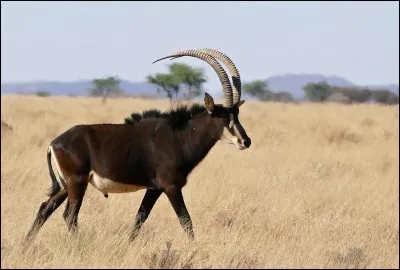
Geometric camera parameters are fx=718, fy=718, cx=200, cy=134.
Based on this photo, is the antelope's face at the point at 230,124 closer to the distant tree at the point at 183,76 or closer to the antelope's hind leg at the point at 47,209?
the antelope's hind leg at the point at 47,209

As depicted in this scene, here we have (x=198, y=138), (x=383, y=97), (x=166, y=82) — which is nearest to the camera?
(x=198, y=138)

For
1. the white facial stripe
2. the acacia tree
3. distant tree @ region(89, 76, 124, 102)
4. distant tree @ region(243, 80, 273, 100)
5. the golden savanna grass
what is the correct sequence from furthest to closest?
distant tree @ region(243, 80, 273, 100), distant tree @ region(89, 76, 124, 102), the acacia tree, the white facial stripe, the golden savanna grass

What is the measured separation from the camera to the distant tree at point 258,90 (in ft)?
227

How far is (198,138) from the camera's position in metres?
7.16

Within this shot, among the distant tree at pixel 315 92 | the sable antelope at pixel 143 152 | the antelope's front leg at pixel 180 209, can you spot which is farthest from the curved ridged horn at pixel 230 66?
the distant tree at pixel 315 92

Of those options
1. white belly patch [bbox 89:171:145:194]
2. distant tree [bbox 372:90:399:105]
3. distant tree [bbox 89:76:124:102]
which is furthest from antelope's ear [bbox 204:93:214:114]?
distant tree [bbox 372:90:399:105]

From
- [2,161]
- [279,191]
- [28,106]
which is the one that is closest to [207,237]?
[279,191]

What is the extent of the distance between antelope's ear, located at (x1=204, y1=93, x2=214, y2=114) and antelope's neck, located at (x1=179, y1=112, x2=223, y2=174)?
0.11 meters

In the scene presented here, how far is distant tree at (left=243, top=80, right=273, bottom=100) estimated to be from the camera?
69.1 meters

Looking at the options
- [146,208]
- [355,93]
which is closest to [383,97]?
[355,93]

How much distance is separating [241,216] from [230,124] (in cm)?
171

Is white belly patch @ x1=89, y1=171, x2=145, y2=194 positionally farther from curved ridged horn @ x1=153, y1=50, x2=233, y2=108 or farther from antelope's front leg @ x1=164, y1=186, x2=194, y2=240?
curved ridged horn @ x1=153, y1=50, x2=233, y2=108

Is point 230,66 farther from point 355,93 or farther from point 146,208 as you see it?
point 355,93

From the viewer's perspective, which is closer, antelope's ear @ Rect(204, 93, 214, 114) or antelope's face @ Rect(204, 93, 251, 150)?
antelope's face @ Rect(204, 93, 251, 150)
